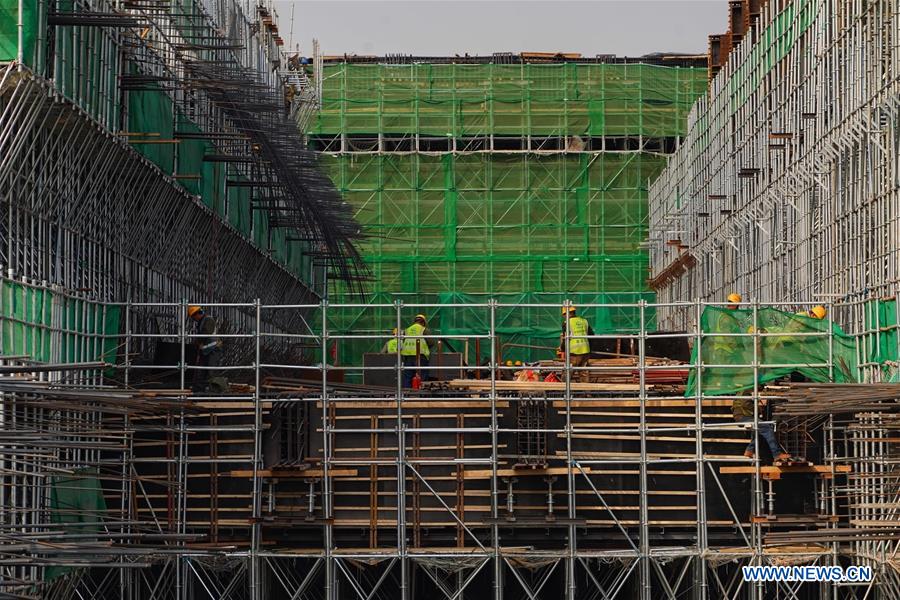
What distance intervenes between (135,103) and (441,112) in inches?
1179

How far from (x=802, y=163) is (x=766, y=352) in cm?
579

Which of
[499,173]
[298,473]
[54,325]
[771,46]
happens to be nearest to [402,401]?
[298,473]

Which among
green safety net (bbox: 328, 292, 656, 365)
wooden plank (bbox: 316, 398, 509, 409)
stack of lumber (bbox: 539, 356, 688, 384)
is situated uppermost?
green safety net (bbox: 328, 292, 656, 365)

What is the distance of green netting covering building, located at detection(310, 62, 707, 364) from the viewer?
56.5 metres

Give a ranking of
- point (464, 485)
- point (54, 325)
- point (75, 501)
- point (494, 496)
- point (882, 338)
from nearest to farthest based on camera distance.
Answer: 1. point (54, 325)
2. point (75, 501)
3. point (882, 338)
4. point (494, 496)
5. point (464, 485)

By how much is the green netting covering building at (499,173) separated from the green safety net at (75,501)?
31.9 metres

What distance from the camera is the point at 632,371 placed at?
1041 inches

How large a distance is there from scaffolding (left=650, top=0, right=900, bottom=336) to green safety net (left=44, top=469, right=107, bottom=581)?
39.9 ft

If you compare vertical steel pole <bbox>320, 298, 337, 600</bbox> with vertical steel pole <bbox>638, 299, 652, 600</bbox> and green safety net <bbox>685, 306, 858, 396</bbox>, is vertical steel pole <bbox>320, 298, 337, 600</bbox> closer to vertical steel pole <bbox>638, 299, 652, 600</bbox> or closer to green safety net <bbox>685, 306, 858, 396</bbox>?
vertical steel pole <bbox>638, 299, 652, 600</bbox>

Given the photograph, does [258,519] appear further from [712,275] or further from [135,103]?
[712,275]

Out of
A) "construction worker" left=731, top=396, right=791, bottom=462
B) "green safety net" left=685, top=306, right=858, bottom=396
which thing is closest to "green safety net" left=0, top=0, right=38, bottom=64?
"green safety net" left=685, top=306, right=858, bottom=396

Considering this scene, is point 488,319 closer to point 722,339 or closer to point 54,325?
point 722,339

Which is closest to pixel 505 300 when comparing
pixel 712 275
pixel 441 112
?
pixel 441 112

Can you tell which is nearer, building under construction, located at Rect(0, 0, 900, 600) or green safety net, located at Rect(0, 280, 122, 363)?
green safety net, located at Rect(0, 280, 122, 363)
